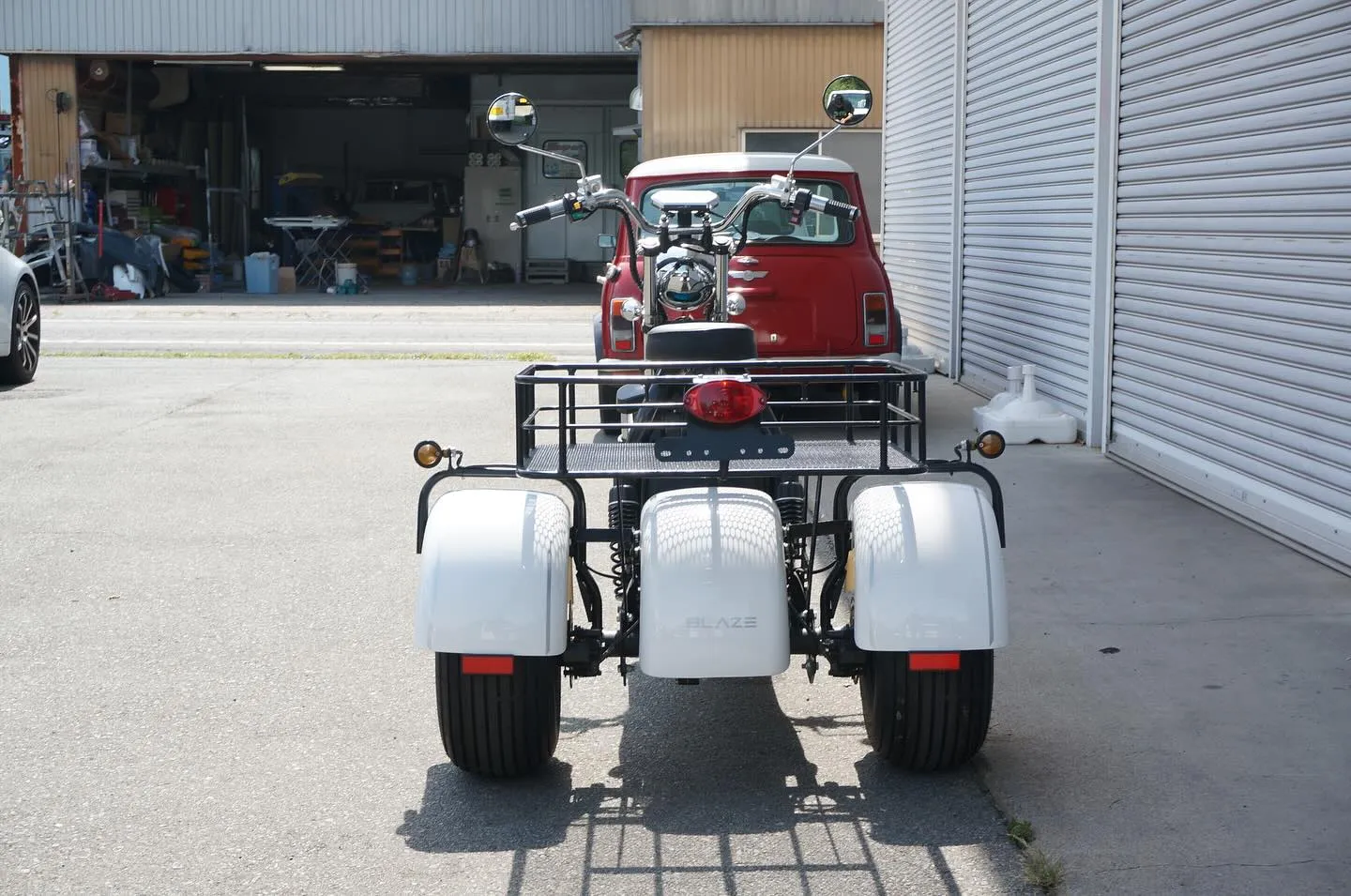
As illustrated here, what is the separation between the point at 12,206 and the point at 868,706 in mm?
23996

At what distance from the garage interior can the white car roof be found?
46.3ft

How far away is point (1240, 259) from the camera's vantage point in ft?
26.1

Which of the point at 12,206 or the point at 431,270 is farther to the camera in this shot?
the point at 431,270

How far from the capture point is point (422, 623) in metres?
4.24

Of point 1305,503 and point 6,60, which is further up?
point 6,60

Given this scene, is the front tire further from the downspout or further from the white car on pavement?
the downspout

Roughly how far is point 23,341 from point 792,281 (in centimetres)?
714

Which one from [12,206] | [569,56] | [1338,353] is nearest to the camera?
[1338,353]

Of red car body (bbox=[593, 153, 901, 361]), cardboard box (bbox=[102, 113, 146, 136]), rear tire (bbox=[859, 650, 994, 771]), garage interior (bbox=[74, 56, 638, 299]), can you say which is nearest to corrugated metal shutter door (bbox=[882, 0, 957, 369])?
red car body (bbox=[593, 153, 901, 361])

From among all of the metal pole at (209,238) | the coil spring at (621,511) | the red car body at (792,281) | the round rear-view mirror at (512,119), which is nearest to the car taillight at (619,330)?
the red car body at (792,281)

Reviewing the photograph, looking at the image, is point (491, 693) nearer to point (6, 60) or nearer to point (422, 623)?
point (422, 623)

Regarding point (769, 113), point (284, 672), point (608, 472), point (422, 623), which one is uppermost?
point (769, 113)

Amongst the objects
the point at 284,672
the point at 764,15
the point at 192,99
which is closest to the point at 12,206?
the point at 192,99

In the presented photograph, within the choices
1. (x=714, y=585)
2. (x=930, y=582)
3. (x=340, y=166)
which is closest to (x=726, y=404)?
(x=714, y=585)
